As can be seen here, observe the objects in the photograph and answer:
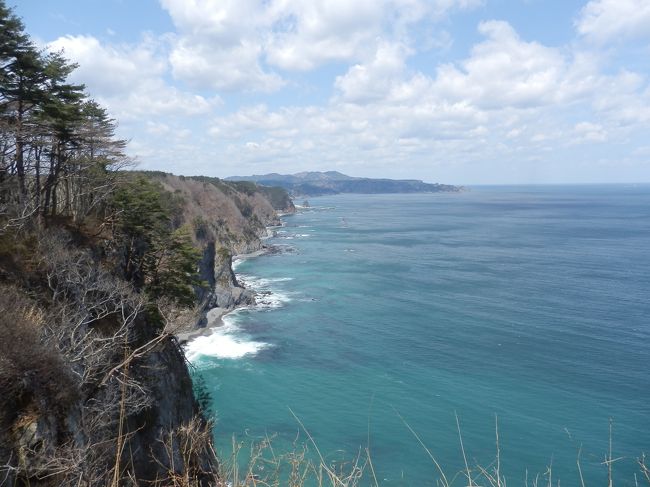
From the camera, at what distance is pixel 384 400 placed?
102 feet

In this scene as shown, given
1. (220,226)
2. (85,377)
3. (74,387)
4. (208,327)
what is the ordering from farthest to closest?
(220,226)
(208,327)
(85,377)
(74,387)

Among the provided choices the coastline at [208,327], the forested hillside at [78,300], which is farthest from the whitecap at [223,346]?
the forested hillside at [78,300]

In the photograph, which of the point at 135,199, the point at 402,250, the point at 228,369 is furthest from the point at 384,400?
the point at 402,250

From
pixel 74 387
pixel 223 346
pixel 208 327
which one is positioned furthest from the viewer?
pixel 208 327

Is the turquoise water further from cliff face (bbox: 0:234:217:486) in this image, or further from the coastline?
cliff face (bbox: 0:234:217:486)

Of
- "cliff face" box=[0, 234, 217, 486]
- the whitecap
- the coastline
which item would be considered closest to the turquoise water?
the whitecap

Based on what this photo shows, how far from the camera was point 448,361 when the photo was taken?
36375 mm

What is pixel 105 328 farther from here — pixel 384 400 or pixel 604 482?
pixel 604 482

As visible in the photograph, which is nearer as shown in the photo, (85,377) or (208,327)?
(85,377)

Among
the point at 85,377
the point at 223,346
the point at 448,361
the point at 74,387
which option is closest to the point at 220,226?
the point at 223,346

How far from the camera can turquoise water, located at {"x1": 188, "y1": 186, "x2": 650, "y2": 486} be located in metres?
26.7

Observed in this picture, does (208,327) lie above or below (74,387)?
below

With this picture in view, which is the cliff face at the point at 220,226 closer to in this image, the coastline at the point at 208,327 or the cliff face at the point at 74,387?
the coastline at the point at 208,327

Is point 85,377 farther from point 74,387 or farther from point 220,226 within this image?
point 220,226
